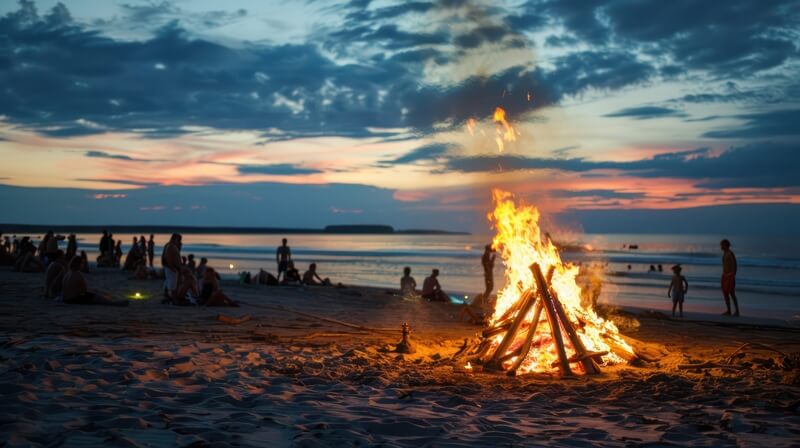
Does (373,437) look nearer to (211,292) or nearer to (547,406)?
(547,406)

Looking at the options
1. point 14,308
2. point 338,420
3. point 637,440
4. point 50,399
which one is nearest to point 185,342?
point 50,399

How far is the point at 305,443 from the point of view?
536 centimetres

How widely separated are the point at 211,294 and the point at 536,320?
29.2 ft

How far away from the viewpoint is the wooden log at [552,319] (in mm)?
8609

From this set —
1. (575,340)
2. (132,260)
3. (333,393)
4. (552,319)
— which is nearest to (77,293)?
(333,393)

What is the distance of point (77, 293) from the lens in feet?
46.8

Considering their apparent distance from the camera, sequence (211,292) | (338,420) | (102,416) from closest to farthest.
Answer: (102,416), (338,420), (211,292)

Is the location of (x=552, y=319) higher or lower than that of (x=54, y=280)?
higher

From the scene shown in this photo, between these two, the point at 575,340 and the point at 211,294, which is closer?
the point at 575,340

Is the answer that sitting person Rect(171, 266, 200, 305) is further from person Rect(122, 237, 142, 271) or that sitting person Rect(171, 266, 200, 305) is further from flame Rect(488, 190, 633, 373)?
person Rect(122, 237, 142, 271)

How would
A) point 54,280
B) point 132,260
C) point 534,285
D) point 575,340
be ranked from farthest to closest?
1. point 132,260
2. point 54,280
3. point 534,285
4. point 575,340

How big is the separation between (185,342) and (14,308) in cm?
548

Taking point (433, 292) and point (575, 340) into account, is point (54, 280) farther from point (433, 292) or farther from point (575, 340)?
point (575, 340)

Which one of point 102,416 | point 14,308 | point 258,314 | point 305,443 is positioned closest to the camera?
point 305,443
